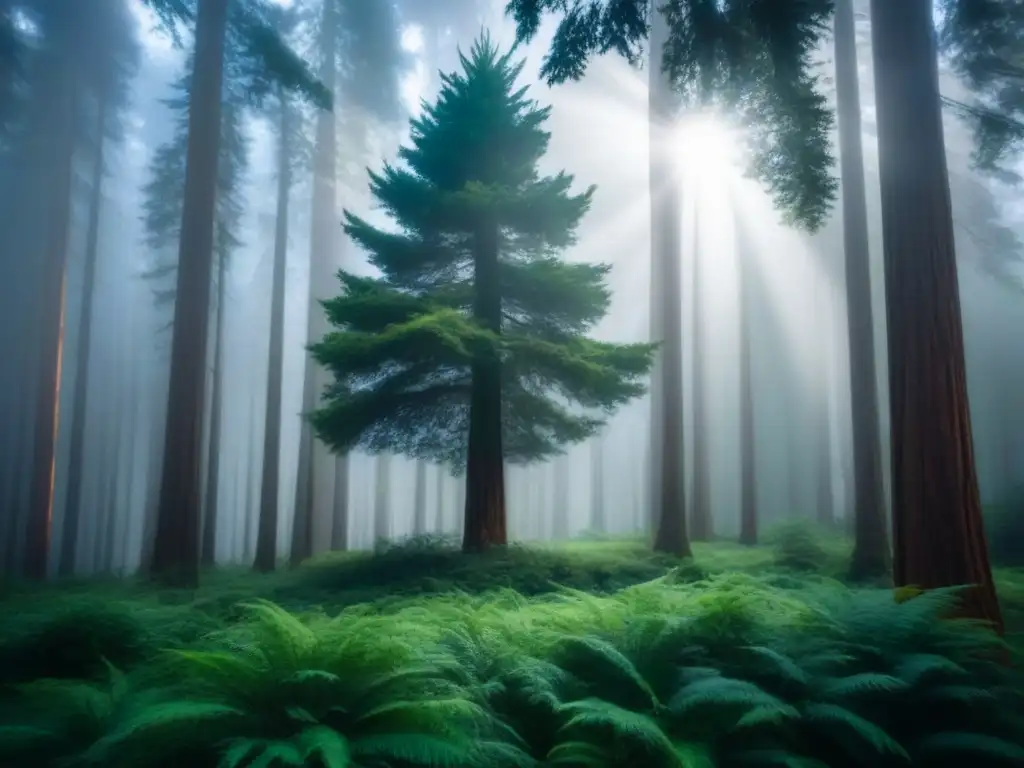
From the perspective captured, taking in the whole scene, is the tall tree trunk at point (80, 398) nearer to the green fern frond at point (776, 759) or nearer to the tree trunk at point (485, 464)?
the tree trunk at point (485, 464)

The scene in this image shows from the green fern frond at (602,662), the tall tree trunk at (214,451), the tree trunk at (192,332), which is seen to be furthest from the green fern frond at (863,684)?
the tall tree trunk at (214,451)

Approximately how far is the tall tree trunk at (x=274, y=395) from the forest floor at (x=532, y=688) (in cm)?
1295

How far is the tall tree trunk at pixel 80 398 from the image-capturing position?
20.5 m

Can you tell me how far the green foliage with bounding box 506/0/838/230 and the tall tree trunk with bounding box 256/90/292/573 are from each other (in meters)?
11.3

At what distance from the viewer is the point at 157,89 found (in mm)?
51625

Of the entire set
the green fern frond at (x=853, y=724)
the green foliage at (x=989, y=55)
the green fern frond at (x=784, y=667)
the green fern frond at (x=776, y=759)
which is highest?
the green foliage at (x=989, y=55)

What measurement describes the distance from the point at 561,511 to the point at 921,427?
41.4 meters

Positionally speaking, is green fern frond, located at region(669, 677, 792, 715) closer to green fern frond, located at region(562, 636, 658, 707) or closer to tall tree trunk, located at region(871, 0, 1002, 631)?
green fern frond, located at region(562, 636, 658, 707)

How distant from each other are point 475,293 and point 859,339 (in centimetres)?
800

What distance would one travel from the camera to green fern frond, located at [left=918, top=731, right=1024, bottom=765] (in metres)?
3.31

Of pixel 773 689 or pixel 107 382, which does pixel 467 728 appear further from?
pixel 107 382

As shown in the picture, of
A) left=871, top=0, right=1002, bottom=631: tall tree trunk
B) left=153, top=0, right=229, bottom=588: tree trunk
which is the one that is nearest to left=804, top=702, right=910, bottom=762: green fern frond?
left=871, top=0, right=1002, bottom=631: tall tree trunk

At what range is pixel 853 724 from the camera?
324 cm

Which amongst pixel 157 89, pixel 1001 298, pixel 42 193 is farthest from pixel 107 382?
pixel 1001 298
